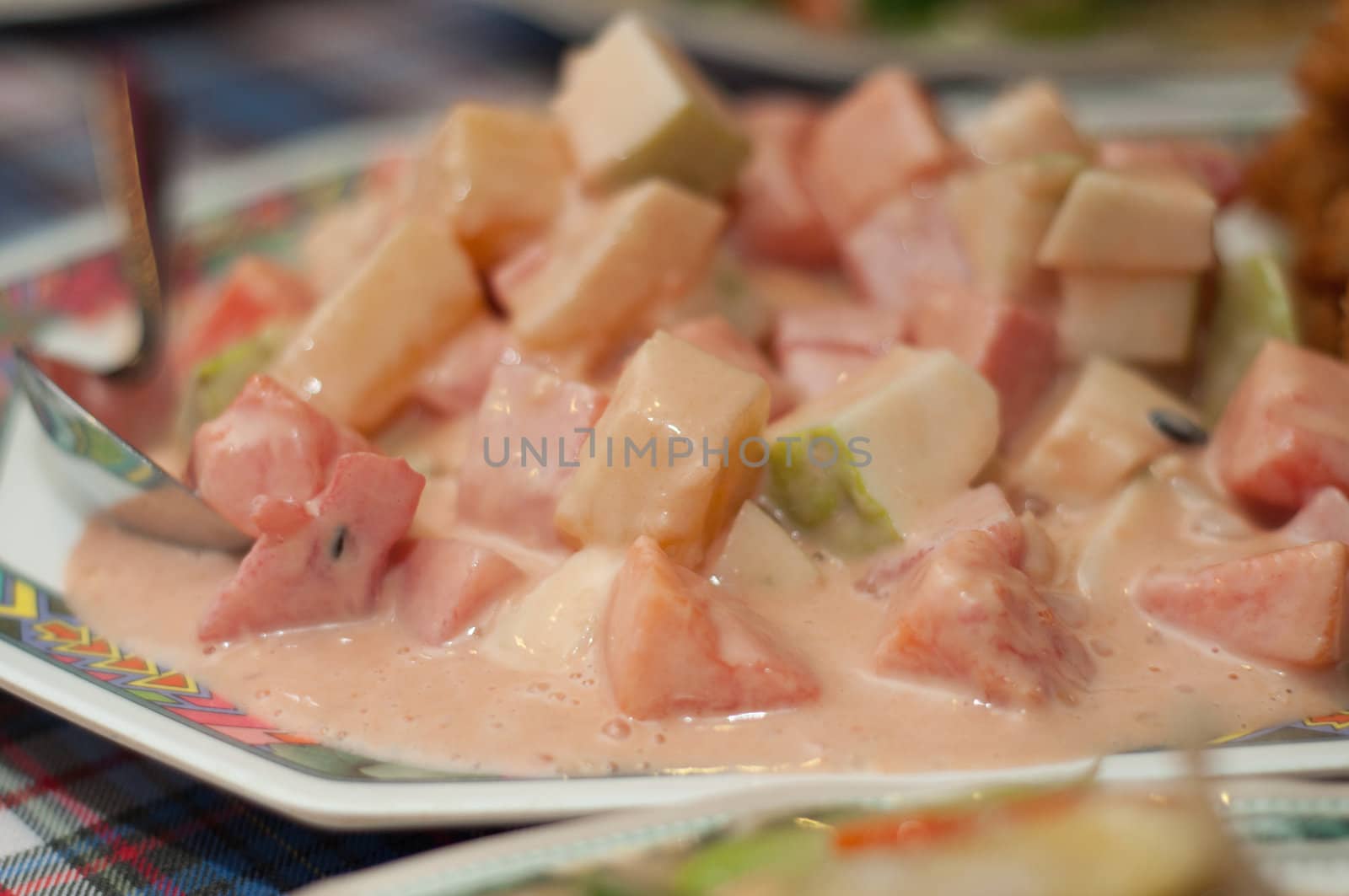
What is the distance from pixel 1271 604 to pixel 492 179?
1.38 metres

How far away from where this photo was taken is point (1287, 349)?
166cm

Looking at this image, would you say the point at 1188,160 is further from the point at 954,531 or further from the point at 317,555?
the point at 317,555

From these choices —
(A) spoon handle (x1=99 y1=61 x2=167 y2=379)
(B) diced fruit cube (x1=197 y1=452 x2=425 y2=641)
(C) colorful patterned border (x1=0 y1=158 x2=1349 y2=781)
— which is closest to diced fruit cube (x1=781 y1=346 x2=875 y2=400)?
(B) diced fruit cube (x1=197 y1=452 x2=425 y2=641)

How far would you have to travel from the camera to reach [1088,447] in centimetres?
172

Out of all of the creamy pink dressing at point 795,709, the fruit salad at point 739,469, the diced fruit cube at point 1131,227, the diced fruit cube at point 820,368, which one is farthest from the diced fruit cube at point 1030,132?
the creamy pink dressing at point 795,709

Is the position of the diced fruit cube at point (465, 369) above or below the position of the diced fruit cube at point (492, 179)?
below

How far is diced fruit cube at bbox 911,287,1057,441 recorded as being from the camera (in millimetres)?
1767

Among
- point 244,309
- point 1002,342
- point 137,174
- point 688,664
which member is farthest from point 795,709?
point 137,174

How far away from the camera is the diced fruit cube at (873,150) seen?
220 centimetres

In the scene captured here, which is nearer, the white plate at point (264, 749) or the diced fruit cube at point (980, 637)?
the white plate at point (264, 749)

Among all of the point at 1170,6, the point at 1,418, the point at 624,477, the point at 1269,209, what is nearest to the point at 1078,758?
the point at 624,477

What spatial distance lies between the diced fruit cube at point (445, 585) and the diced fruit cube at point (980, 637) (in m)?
0.52

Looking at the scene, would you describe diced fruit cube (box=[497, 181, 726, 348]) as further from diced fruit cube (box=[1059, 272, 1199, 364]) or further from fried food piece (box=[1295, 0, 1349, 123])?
fried food piece (box=[1295, 0, 1349, 123])

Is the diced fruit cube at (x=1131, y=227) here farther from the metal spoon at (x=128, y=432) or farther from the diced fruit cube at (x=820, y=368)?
the metal spoon at (x=128, y=432)
